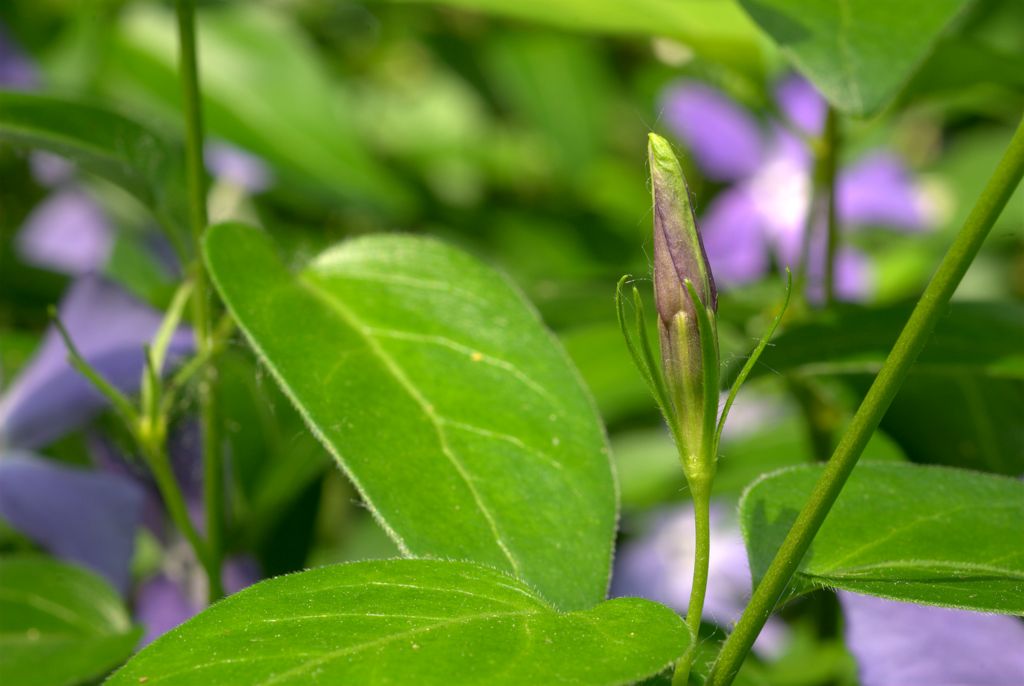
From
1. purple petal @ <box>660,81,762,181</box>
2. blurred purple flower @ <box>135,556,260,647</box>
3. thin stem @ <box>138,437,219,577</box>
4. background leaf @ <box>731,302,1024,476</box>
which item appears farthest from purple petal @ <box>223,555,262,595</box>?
purple petal @ <box>660,81,762,181</box>

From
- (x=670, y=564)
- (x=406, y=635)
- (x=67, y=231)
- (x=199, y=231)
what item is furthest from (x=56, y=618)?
(x=67, y=231)

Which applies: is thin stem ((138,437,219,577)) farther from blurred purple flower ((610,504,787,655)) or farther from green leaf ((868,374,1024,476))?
blurred purple flower ((610,504,787,655))

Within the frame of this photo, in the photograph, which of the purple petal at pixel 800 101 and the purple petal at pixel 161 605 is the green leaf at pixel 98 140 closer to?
the purple petal at pixel 161 605

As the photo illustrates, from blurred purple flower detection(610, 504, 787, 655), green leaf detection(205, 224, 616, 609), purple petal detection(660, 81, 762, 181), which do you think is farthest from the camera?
purple petal detection(660, 81, 762, 181)

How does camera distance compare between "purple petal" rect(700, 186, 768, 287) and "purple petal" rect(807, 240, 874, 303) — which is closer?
"purple petal" rect(807, 240, 874, 303)

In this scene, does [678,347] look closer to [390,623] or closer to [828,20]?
[390,623]

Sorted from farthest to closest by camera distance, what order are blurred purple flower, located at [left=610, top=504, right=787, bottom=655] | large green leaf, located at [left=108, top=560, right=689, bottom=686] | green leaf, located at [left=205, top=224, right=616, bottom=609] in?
1. blurred purple flower, located at [left=610, top=504, right=787, bottom=655]
2. green leaf, located at [left=205, top=224, right=616, bottom=609]
3. large green leaf, located at [left=108, top=560, right=689, bottom=686]
